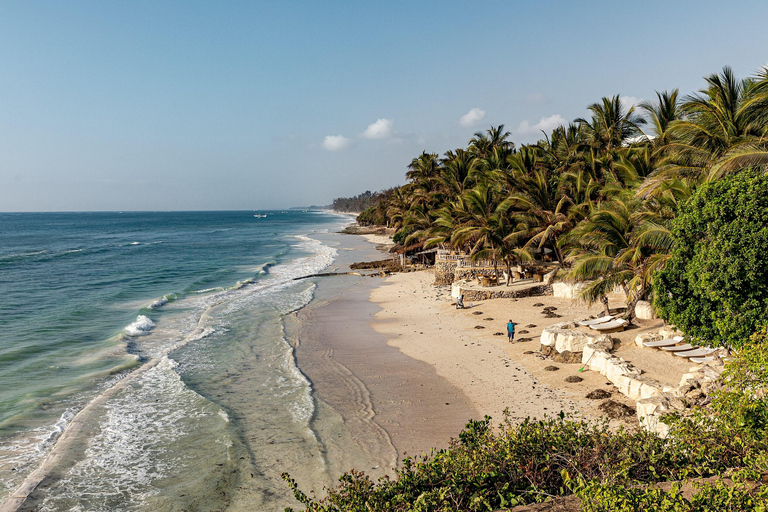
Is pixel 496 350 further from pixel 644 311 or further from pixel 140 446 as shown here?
pixel 140 446

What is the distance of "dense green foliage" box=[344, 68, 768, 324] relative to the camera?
12992 millimetres

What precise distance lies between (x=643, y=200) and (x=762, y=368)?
32.0 feet

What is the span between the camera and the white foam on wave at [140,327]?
2108 centimetres

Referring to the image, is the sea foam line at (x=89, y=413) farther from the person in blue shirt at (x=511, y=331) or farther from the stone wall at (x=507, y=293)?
the stone wall at (x=507, y=293)

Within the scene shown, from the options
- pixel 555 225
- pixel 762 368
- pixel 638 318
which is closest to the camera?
pixel 762 368

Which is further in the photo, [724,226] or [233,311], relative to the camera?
[233,311]

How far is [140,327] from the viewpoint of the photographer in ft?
71.8

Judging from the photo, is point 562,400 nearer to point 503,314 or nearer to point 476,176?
point 503,314

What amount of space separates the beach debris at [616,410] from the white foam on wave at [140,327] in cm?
1925

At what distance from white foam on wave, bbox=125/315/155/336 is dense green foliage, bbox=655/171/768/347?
69.7ft

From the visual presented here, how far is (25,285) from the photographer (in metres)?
33.8

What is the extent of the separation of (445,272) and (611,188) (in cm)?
1480

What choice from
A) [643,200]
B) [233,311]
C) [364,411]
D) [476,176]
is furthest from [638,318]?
[476,176]

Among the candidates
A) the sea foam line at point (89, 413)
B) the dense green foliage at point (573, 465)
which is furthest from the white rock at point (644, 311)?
the sea foam line at point (89, 413)
